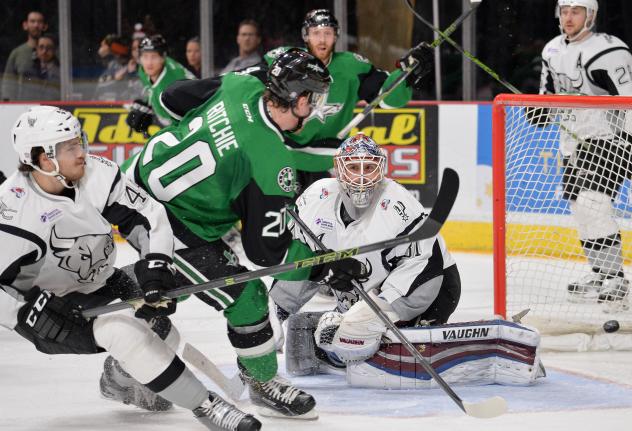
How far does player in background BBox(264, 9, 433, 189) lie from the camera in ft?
16.4

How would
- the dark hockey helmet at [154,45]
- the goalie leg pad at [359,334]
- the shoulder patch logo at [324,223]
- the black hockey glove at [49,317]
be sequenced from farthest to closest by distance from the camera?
the dark hockey helmet at [154,45] → the shoulder patch logo at [324,223] → the goalie leg pad at [359,334] → the black hockey glove at [49,317]

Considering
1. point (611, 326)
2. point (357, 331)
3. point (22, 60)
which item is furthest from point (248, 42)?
point (357, 331)

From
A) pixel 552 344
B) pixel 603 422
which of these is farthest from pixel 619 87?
pixel 603 422

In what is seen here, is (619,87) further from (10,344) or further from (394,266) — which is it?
(10,344)

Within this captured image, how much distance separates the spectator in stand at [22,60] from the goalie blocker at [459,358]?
4.86 meters

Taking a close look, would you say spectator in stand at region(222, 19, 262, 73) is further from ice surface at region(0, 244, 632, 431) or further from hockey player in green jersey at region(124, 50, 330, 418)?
hockey player in green jersey at region(124, 50, 330, 418)

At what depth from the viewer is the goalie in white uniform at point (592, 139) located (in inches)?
190

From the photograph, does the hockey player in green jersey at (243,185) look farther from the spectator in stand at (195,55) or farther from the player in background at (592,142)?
the spectator in stand at (195,55)

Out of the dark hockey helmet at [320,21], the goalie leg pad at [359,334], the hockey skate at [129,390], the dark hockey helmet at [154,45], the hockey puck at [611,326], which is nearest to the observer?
the hockey skate at [129,390]

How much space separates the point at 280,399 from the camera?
3.41 metres

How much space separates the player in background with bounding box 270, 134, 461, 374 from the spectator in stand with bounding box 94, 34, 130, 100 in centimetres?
420

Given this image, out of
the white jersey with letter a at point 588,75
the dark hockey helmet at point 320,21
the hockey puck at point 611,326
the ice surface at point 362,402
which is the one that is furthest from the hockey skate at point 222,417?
the dark hockey helmet at point 320,21

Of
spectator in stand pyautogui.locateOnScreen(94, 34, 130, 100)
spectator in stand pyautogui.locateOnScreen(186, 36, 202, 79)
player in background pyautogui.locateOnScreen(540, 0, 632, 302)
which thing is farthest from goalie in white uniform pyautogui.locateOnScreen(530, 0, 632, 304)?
spectator in stand pyautogui.locateOnScreen(94, 34, 130, 100)

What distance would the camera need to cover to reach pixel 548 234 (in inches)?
211
